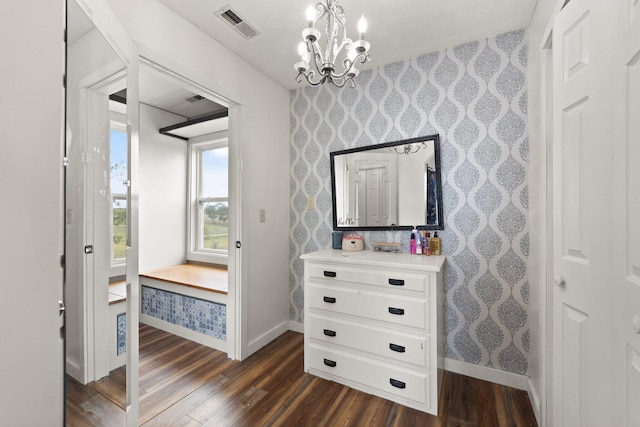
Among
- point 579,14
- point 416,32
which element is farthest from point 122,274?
point 416,32

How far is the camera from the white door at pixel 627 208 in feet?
2.45

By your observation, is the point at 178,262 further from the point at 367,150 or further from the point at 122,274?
the point at 367,150

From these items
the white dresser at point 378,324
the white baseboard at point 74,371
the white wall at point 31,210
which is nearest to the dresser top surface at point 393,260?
the white dresser at point 378,324

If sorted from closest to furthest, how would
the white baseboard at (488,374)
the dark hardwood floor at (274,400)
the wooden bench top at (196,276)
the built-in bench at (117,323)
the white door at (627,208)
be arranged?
the white door at (627,208), the built-in bench at (117,323), the dark hardwood floor at (274,400), the white baseboard at (488,374), the wooden bench top at (196,276)

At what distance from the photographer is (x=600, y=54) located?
0.92 meters

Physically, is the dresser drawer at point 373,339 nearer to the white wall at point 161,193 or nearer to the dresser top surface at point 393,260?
the dresser top surface at point 393,260

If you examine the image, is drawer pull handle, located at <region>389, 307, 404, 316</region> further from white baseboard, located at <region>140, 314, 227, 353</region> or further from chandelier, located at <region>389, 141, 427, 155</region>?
white baseboard, located at <region>140, 314, 227, 353</region>

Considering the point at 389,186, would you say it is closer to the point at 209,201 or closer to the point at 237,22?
the point at 237,22

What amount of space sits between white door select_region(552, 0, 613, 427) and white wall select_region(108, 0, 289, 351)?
6.76 ft

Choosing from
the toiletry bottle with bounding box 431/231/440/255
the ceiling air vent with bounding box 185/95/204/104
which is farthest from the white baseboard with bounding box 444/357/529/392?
the ceiling air vent with bounding box 185/95/204/104

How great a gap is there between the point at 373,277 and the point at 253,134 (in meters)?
1.62

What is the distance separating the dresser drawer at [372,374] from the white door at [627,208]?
105 cm

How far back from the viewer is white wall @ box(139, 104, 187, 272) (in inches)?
125

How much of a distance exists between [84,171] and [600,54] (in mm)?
1884
